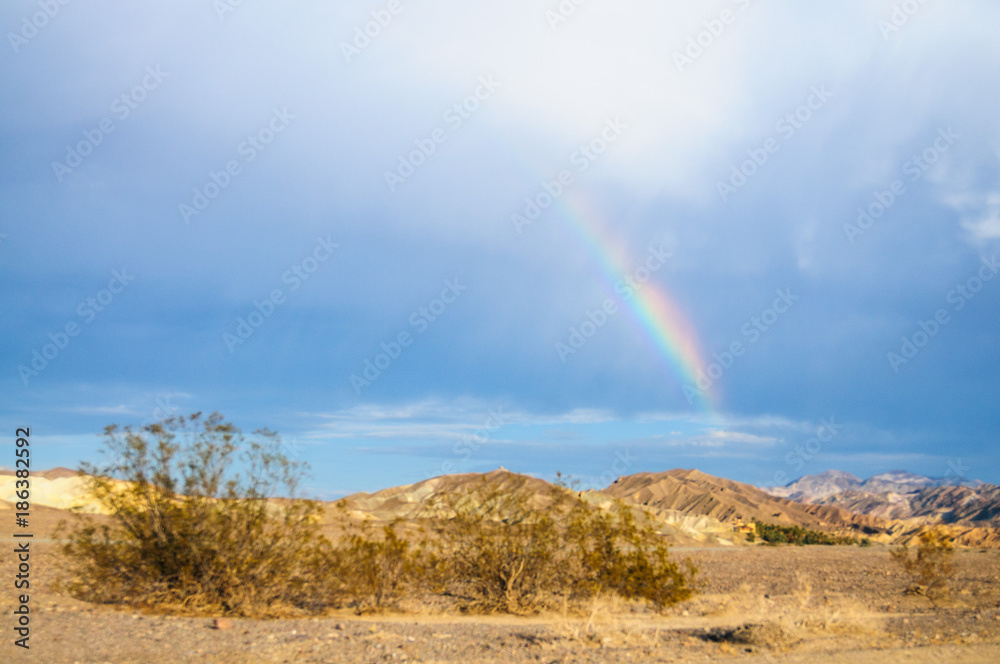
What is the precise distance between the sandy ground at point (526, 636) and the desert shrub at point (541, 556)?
83 cm

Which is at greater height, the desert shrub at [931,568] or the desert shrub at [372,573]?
the desert shrub at [372,573]

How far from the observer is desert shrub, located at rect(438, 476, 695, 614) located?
60.3 ft

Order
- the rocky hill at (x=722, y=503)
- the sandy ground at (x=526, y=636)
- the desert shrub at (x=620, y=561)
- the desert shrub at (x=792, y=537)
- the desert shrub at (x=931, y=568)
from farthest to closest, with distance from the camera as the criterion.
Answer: the rocky hill at (x=722, y=503) → the desert shrub at (x=792, y=537) → the desert shrub at (x=931, y=568) → the desert shrub at (x=620, y=561) → the sandy ground at (x=526, y=636)

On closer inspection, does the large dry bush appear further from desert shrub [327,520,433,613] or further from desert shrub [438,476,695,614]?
desert shrub [438,476,695,614]

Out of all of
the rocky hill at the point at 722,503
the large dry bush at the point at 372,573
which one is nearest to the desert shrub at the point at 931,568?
the large dry bush at the point at 372,573

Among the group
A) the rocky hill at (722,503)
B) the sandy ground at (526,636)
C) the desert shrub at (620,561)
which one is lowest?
the sandy ground at (526,636)

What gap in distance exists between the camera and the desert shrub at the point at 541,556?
60.3ft

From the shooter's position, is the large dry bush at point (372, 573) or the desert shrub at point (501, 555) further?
the desert shrub at point (501, 555)

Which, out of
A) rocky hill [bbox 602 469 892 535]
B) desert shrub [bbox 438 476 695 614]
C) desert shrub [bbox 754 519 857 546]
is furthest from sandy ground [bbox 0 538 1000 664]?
rocky hill [bbox 602 469 892 535]

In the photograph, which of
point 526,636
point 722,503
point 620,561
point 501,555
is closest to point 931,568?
point 620,561

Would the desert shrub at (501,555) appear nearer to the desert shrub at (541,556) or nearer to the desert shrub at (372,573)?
the desert shrub at (541,556)

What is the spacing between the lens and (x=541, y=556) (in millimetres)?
18531

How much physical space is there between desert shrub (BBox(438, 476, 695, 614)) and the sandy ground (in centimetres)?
83

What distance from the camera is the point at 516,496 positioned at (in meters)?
19.4
